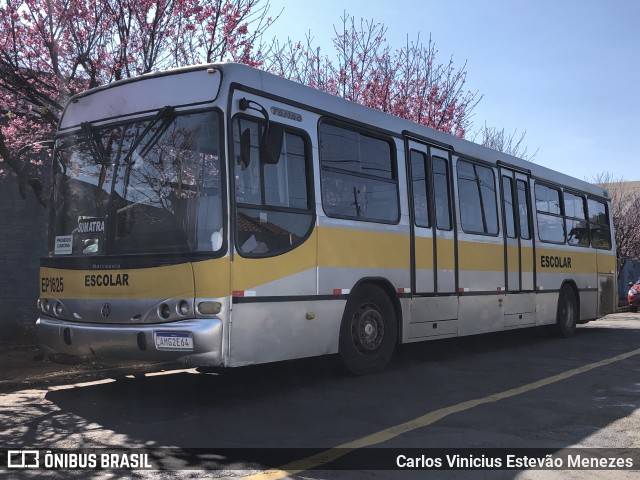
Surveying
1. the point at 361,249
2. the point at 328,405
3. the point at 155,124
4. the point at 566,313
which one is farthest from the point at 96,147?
the point at 566,313

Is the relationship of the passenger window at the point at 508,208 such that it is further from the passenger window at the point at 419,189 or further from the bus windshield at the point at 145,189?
the bus windshield at the point at 145,189

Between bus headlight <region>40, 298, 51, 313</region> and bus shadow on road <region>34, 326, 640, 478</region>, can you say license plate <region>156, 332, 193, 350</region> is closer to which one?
bus shadow on road <region>34, 326, 640, 478</region>

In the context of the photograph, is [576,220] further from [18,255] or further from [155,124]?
[18,255]

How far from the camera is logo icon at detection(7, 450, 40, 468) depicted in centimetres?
430

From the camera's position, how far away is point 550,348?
10.9 m

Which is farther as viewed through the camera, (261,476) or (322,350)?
(322,350)

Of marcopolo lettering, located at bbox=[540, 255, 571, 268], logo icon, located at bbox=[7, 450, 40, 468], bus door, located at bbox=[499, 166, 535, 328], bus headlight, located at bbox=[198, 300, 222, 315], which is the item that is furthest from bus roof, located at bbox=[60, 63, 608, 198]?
logo icon, located at bbox=[7, 450, 40, 468]

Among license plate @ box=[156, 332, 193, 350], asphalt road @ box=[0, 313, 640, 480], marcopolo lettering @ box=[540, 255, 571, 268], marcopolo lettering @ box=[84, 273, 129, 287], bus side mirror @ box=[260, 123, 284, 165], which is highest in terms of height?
bus side mirror @ box=[260, 123, 284, 165]

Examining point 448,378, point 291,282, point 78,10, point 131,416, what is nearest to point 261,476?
point 131,416

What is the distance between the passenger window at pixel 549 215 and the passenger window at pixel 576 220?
0.37m

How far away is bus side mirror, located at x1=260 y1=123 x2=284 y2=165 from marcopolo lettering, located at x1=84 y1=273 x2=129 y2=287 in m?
1.80

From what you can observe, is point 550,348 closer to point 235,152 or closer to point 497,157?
point 497,157

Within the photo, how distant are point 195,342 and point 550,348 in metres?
7.64

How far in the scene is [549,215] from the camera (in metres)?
12.2
